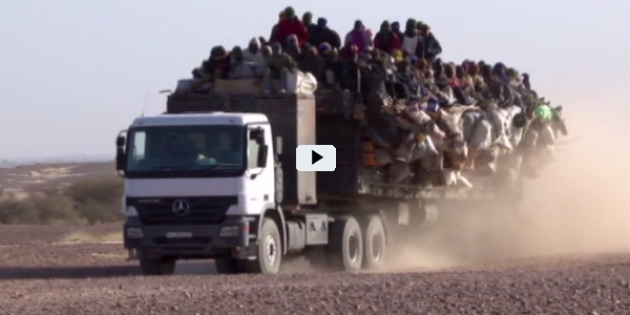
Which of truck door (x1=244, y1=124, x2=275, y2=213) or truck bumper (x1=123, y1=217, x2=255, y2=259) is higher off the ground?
truck door (x1=244, y1=124, x2=275, y2=213)

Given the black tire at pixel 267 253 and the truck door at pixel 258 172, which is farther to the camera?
the black tire at pixel 267 253

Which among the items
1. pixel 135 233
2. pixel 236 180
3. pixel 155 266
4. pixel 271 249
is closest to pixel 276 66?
pixel 236 180

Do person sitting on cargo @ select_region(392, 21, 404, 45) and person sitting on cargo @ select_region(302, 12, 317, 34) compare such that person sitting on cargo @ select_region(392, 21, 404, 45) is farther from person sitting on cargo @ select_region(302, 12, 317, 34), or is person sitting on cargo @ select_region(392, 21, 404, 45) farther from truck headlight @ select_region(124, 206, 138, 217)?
truck headlight @ select_region(124, 206, 138, 217)

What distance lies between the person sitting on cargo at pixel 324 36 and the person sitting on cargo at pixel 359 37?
24.1 inches

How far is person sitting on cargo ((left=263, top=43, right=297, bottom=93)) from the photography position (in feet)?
72.7

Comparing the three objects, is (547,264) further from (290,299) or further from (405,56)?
(290,299)

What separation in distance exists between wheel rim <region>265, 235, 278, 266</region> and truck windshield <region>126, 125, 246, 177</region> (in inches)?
58.5

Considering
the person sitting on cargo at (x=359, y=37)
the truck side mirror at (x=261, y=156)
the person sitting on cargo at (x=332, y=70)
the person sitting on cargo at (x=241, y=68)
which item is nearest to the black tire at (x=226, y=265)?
the truck side mirror at (x=261, y=156)

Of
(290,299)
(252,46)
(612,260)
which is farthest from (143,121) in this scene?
(612,260)

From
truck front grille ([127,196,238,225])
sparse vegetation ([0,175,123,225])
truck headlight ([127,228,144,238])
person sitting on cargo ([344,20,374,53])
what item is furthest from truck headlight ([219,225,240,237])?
sparse vegetation ([0,175,123,225])

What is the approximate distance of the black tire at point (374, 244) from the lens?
24484mm

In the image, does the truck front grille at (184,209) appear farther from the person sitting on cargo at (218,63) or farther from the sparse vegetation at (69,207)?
the sparse vegetation at (69,207)

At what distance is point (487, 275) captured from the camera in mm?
18797

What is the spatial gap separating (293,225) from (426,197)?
4.49 meters
